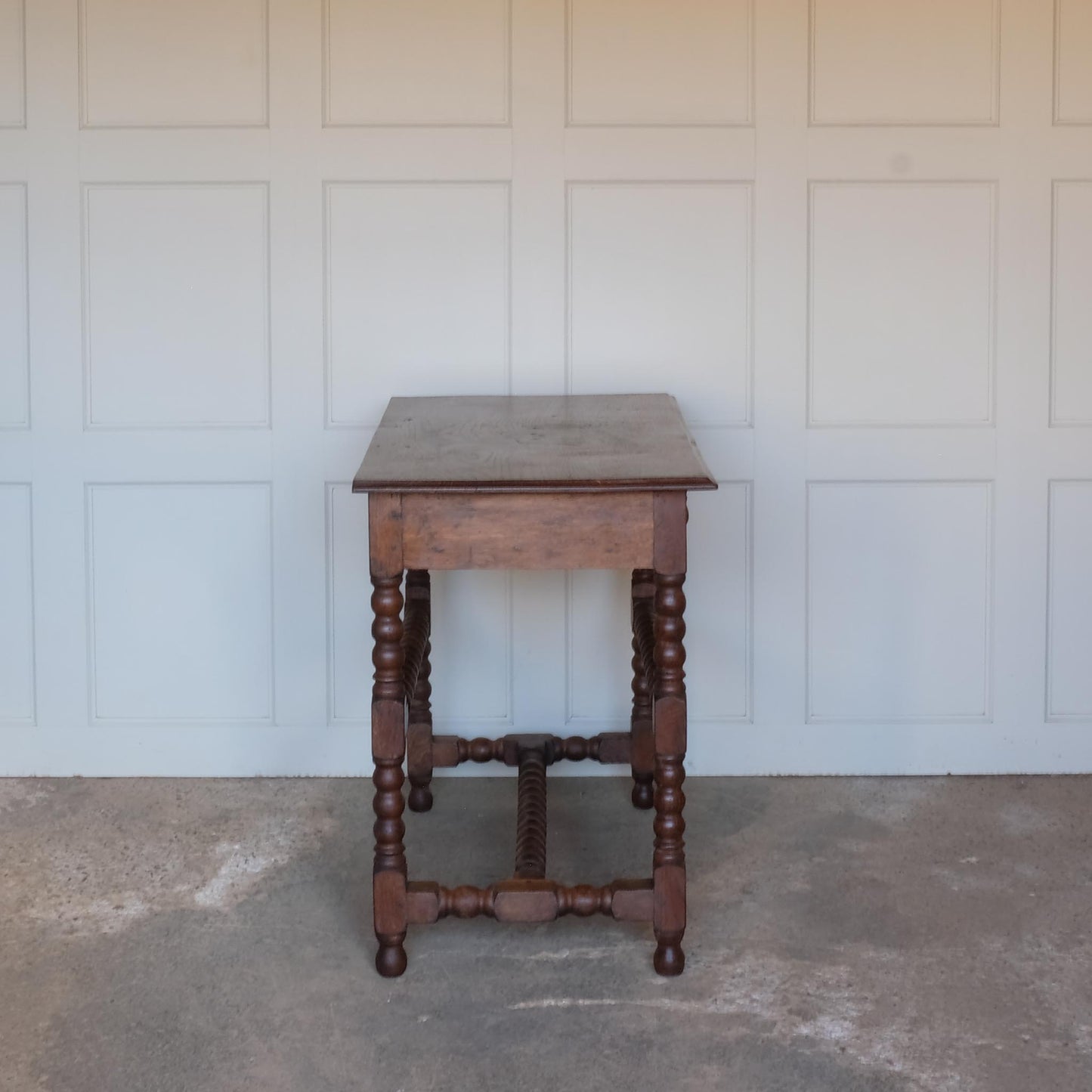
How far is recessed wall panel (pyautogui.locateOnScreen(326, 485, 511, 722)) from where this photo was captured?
371cm

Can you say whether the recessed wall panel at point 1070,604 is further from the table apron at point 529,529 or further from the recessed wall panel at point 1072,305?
the table apron at point 529,529

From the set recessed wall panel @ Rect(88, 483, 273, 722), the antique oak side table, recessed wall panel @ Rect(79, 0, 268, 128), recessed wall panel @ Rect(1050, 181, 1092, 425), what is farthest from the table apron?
recessed wall panel @ Rect(1050, 181, 1092, 425)

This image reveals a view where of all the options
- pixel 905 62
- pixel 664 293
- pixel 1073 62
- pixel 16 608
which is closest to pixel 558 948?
pixel 664 293

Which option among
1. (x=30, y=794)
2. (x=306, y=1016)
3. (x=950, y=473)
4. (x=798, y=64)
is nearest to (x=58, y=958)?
(x=306, y=1016)

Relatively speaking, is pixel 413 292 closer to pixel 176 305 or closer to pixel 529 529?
pixel 176 305

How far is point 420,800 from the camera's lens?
356cm

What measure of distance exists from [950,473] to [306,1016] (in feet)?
7.44

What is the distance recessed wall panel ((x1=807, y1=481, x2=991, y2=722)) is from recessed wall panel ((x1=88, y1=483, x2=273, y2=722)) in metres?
1.58

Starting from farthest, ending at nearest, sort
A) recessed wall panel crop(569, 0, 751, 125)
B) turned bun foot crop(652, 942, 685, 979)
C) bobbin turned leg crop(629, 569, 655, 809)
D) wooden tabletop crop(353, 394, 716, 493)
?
recessed wall panel crop(569, 0, 751, 125) → bobbin turned leg crop(629, 569, 655, 809) → turned bun foot crop(652, 942, 685, 979) → wooden tabletop crop(353, 394, 716, 493)

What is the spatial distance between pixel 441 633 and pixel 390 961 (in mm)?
1237

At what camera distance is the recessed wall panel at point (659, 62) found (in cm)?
353

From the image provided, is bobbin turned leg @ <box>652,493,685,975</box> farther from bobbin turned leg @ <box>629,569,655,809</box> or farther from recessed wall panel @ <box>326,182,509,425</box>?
recessed wall panel @ <box>326,182,509,425</box>

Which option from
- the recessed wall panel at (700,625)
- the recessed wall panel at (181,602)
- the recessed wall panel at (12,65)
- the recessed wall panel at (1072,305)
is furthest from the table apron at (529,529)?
the recessed wall panel at (12,65)

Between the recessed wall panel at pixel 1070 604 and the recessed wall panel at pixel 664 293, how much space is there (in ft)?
3.10
